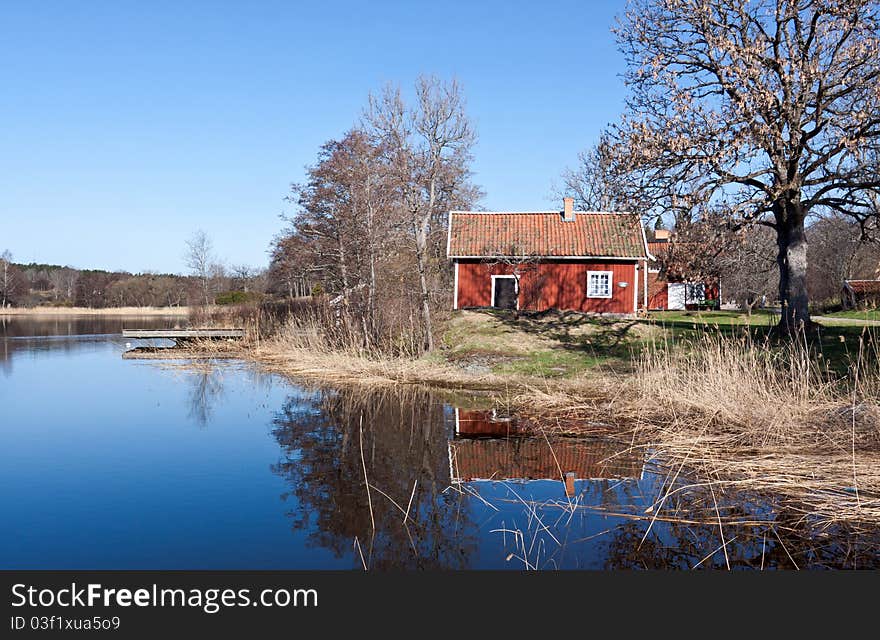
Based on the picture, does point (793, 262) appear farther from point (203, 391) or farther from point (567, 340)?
point (203, 391)

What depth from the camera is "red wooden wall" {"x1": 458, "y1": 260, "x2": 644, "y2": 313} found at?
86.0ft

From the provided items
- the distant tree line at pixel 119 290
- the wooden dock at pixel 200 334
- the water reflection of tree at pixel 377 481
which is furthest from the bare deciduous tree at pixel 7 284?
the water reflection of tree at pixel 377 481

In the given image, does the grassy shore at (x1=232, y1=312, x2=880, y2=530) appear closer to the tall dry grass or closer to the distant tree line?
the tall dry grass

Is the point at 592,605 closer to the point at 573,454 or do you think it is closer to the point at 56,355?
the point at 573,454

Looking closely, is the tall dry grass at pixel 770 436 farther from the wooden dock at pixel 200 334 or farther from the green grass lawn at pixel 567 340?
the wooden dock at pixel 200 334

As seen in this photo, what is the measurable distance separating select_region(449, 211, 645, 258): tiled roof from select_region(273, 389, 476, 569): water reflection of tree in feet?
53.0

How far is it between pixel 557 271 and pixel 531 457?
1954cm

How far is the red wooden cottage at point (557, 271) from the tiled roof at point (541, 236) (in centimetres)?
4

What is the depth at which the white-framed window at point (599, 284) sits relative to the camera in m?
26.4

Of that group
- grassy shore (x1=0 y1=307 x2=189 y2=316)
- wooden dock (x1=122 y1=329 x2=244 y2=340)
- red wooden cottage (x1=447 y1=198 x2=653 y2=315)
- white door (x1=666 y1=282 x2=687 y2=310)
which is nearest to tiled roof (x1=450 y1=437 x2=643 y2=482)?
wooden dock (x1=122 y1=329 x2=244 y2=340)

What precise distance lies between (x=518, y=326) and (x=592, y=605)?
53.8 feet

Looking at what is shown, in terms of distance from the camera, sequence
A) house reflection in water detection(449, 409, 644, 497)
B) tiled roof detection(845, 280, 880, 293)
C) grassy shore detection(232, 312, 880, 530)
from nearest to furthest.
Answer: grassy shore detection(232, 312, 880, 530)
house reflection in water detection(449, 409, 644, 497)
tiled roof detection(845, 280, 880, 293)

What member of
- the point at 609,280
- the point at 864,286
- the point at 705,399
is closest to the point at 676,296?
the point at 864,286

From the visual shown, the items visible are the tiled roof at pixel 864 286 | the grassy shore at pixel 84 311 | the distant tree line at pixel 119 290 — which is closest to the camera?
the tiled roof at pixel 864 286
